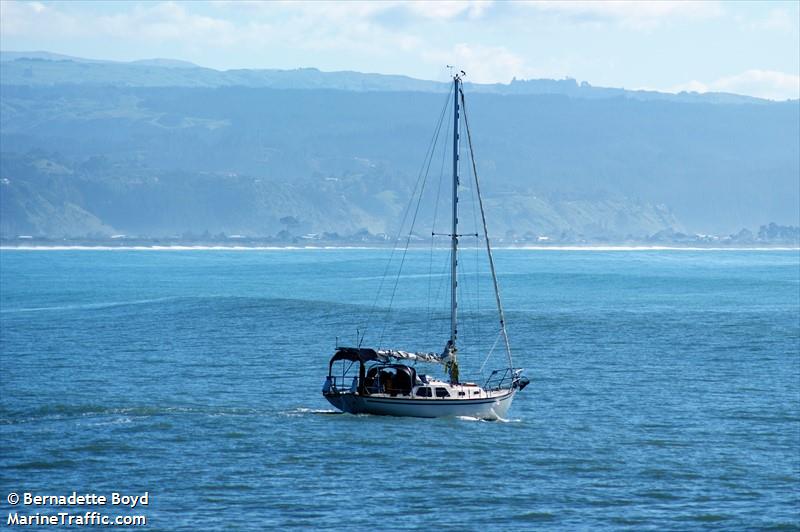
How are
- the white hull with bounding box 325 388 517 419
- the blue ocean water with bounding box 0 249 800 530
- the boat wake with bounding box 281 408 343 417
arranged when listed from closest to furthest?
1. the blue ocean water with bounding box 0 249 800 530
2. the white hull with bounding box 325 388 517 419
3. the boat wake with bounding box 281 408 343 417

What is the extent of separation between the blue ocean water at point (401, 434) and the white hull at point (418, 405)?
1.75 feet

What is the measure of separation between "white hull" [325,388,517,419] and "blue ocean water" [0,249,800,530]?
0.53 meters

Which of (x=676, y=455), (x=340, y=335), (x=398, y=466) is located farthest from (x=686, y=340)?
(x=398, y=466)

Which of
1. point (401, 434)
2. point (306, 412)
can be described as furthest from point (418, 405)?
point (306, 412)

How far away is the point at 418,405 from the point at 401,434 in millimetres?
2934

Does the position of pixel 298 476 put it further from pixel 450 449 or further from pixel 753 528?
pixel 753 528

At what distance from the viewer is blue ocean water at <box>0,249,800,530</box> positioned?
42.0m

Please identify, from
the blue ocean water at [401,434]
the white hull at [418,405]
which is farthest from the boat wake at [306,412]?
the white hull at [418,405]

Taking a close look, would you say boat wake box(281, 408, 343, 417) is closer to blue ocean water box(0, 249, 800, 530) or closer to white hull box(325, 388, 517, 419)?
blue ocean water box(0, 249, 800, 530)

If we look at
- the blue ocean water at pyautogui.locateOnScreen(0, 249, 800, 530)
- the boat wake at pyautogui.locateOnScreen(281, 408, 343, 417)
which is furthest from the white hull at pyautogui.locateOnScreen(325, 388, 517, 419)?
the boat wake at pyautogui.locateOnScreen(281, 408, 343, 417)

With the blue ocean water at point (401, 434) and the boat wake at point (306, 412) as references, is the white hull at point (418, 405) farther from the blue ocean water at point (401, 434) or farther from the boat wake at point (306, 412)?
the boat wake at point (306, 412)

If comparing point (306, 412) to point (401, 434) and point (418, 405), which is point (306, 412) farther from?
point (401, 434)

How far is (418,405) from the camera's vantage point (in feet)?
183

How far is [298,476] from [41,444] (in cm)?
1091
